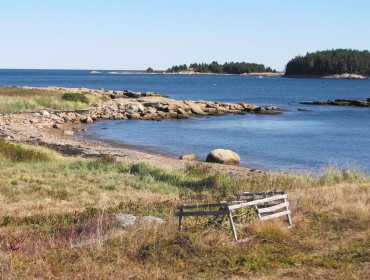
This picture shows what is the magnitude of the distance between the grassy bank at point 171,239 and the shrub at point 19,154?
722cm

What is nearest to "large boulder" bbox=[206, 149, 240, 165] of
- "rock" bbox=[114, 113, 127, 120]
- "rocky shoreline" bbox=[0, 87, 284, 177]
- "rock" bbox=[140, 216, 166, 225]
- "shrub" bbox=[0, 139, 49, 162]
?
"rocky shoreline" bbox=[0, 87, 284, 177]

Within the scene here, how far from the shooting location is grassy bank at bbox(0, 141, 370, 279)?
8.84 metres

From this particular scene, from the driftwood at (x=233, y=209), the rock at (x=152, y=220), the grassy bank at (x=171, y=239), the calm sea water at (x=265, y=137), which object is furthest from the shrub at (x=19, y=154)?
the driftwood at (x=233, y=209)

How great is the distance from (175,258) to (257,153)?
93.7 ft

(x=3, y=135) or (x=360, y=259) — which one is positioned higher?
(x=360, y=259)

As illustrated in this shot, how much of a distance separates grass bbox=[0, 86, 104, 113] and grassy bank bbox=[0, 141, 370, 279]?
37.9 meters

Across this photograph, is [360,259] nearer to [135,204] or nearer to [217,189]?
[135,204]

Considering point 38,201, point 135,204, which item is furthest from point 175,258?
point 38,201

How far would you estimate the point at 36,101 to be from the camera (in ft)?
194

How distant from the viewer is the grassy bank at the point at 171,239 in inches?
348

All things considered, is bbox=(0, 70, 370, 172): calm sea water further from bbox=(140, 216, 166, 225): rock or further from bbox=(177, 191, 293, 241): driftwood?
Result: bbox=(140, 216, 166, 225): rock

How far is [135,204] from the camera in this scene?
611 inches

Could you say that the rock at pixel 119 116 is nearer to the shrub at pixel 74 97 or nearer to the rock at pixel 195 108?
the shrub at pixel 74 97

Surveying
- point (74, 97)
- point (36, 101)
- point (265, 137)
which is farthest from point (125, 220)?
point (74, 97)
